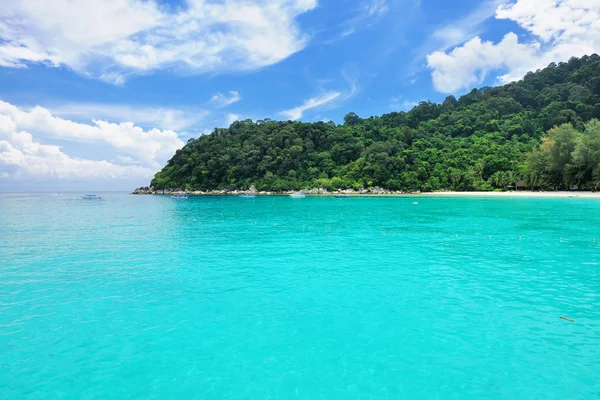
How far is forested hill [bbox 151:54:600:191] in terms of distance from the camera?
102 metres

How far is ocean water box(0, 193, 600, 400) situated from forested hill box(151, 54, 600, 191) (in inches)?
3201

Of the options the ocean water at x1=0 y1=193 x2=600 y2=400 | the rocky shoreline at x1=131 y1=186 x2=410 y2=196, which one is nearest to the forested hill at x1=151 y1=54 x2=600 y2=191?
the rocky shoreline at x1=131 y1=186 x2=410 y2=196

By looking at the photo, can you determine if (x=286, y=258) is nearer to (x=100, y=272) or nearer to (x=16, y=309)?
(x=100, y=272)

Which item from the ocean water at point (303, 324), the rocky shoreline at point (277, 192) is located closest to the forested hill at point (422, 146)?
the rocky shoreline at point (277, 192)

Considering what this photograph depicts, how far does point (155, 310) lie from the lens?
10.6 m

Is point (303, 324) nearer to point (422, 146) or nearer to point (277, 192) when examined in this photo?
point (277, 192)

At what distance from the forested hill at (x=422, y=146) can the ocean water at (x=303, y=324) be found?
267 feet

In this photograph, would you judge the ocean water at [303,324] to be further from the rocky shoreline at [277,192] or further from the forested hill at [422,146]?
the rocky shoreline at [277,192]

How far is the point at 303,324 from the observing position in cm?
947

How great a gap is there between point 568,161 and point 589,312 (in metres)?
Result: 82.2

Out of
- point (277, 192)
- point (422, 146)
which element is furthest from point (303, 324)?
point (422, 146)

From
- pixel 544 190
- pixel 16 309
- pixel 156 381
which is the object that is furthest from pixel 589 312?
pixel 544 190

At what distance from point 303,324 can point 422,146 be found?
127 m

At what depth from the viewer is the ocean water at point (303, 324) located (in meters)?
6.64
